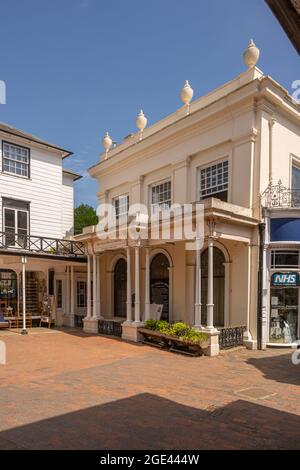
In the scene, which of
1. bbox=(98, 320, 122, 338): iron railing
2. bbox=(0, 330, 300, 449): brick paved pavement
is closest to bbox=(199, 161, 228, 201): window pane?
bbox=(0, 330, 300, 449): brick paved pavement

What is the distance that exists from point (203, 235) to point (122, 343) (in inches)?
194

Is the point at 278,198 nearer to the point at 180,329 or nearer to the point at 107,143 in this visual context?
the point at 180,329

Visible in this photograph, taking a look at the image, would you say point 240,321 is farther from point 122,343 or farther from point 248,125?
point 248,125

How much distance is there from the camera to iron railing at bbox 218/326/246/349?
11663 mm

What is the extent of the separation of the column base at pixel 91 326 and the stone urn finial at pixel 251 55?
11617 mm

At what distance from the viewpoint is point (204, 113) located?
14.0 m

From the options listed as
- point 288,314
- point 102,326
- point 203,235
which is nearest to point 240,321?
point 288,314

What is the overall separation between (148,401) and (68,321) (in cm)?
1259

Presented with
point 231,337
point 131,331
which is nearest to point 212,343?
point 231,337

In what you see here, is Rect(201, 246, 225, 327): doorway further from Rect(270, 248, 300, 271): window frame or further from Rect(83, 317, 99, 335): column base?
Rect(83, 317, 99, 335): column base

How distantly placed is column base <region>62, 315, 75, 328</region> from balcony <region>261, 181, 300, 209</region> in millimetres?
10978

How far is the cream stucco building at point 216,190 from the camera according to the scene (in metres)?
12.3

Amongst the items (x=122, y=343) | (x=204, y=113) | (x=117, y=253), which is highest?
(x=204, y=113)

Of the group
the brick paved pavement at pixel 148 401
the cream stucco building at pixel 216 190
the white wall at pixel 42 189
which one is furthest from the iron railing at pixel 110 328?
the white wall at pixel 42 189
